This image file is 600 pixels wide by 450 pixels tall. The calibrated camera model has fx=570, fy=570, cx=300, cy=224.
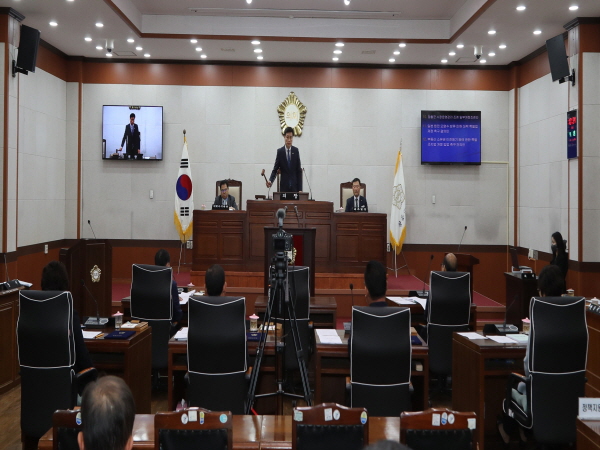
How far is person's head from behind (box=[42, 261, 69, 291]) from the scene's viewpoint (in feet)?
12.6

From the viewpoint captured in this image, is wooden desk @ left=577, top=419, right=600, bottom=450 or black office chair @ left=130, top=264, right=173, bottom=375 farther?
black office chair @ left=130, top=264, right=173, bottom=375

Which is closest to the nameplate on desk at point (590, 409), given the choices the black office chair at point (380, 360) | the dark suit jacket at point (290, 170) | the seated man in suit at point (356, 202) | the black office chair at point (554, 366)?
the black office chair at point (554, 366)

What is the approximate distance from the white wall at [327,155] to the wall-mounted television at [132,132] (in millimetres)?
179

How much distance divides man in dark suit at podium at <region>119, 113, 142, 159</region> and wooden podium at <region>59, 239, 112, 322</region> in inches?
185

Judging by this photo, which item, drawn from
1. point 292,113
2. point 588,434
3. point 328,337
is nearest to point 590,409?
point 588,434

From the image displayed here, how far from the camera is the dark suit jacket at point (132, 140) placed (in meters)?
10.5

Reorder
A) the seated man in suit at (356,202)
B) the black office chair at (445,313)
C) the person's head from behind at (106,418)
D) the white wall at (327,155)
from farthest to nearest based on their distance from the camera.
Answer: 1. the white wall at (327,155)
2. the seated man in suit at (356,202)
3. the black office chair at (445,313)
4. the person's head from behind at (106,418)

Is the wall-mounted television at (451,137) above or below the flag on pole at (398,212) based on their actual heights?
above

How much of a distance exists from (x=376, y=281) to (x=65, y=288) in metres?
2.15

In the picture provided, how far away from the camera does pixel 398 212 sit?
34.0 ft

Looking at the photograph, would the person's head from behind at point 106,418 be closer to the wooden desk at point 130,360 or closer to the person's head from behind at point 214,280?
the person's head from behind at point 214,280

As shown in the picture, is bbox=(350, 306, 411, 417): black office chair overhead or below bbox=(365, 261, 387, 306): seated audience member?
below

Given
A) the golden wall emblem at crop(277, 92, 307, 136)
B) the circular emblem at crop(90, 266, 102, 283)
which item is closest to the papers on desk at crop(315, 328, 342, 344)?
the circular emblem at crop(90, 266, 102, 283)

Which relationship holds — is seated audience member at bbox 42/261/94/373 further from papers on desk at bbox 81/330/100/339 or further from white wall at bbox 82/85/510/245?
white wall at bbox 82/85/510/245
